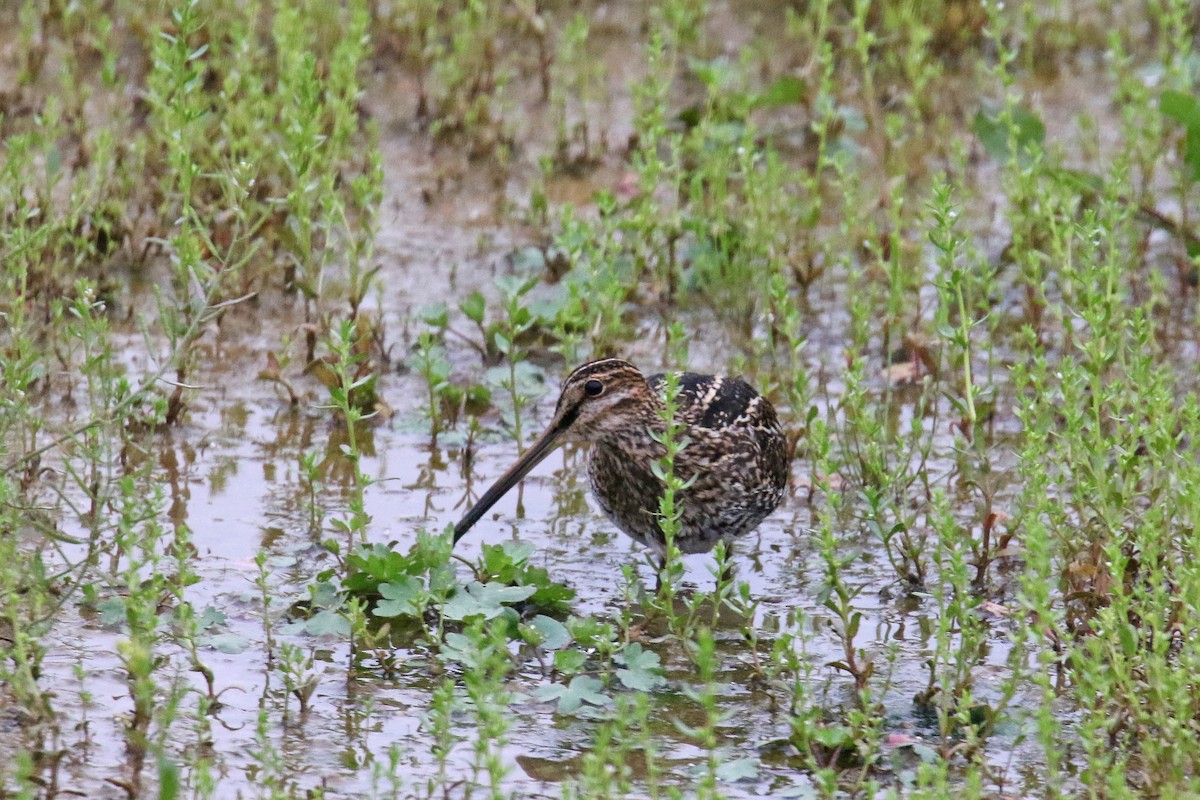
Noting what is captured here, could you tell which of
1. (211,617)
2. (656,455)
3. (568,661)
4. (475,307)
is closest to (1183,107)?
(475,307)

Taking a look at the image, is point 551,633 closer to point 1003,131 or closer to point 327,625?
point 327,625

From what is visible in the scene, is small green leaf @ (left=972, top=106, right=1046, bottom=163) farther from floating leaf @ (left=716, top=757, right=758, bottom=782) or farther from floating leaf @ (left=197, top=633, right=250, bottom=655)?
floating leaf @ (left=197, top=633, right=250, bottom=655)

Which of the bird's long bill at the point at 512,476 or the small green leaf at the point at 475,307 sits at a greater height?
the small green leaf at the point at 475,307

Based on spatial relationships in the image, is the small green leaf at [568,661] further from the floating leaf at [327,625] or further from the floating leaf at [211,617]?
the floating leaf at [211,617]

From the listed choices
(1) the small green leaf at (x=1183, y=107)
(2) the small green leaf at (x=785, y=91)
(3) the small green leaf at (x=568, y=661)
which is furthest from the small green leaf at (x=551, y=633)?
(2) the small green leaf at (x=785, y=91)

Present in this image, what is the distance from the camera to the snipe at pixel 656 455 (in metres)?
5.51

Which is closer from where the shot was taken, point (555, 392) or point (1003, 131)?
point (555, 392)

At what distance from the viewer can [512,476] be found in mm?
5723

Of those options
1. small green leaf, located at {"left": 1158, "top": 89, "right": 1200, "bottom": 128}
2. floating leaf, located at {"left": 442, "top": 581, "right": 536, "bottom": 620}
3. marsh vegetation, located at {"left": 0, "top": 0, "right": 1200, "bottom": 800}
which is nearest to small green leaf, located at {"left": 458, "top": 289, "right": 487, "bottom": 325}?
marsh vegetation, located at {"left": 0, "top": 0, "right": 1200, "bottom": 800}

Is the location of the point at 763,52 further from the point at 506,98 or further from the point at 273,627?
the point at 273,627

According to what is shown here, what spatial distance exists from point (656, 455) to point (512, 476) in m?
0.46

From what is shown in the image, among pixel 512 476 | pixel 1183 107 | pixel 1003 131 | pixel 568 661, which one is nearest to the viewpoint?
pixel 568 661

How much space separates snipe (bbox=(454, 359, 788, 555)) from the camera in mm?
5512

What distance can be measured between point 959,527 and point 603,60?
13.1ft
